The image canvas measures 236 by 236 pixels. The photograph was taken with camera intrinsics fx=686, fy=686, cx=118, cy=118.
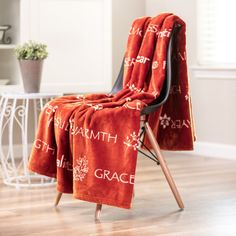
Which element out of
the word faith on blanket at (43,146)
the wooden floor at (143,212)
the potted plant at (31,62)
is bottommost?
the wooden floor at (143,212)

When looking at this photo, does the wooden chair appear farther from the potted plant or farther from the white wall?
the white wall

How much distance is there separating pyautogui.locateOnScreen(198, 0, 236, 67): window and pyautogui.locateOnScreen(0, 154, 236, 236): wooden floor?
1114 mm

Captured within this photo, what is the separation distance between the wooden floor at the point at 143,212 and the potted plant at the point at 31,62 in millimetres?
638

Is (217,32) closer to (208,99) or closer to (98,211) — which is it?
(208,99)

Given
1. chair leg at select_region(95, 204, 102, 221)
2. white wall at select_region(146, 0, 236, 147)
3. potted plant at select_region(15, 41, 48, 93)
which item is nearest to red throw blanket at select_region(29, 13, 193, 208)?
chair leg at select_region(95, 204, 102, 221)

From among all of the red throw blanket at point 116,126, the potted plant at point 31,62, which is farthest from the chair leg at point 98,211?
the potted plant at point 31,62

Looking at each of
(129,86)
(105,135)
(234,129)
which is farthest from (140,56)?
(234,129)

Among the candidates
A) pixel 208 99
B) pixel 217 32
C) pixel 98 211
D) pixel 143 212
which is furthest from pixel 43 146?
pixel 217 32

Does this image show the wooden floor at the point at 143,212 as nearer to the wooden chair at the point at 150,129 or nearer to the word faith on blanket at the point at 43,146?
the wooden chair at the point at 150,129

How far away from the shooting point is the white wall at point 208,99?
5137mm

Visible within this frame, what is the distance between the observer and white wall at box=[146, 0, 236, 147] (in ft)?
16.9

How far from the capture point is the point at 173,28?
138 inches

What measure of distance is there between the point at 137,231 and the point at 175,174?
4.96ft

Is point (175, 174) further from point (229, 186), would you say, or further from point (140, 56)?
point (140, 56)
